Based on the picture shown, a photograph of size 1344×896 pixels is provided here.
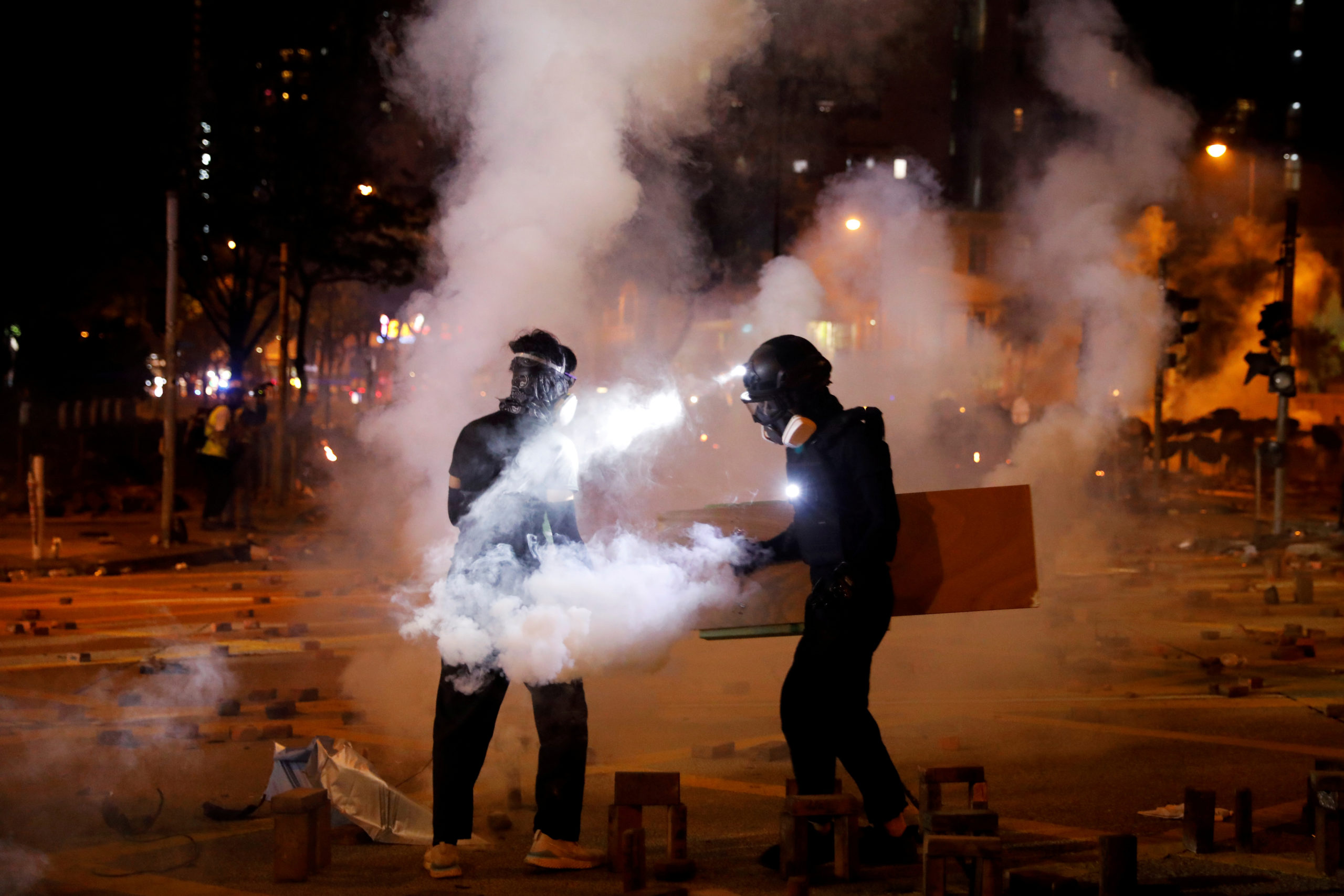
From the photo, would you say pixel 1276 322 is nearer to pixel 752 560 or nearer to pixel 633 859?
pixel 752 560

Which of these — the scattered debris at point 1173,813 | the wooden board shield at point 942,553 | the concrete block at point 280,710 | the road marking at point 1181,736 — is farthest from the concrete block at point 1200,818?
the concrete block at point 280,710

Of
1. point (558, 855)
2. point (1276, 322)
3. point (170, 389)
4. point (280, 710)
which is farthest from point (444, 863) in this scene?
point (1276, 322)

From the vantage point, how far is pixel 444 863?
14.0 ft

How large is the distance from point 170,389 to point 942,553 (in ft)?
40.6

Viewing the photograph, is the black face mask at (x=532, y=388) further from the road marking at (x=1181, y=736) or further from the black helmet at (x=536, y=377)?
the road marking at (x=1181, y=736)

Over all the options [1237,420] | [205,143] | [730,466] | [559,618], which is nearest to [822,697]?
[559,618]

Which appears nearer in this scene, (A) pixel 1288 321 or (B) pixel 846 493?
(B) pixel 846 493

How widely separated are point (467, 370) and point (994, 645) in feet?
14.0

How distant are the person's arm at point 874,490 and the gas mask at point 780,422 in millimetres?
152

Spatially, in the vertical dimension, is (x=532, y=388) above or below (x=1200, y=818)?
above

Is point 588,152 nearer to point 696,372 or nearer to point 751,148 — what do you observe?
point 696,372

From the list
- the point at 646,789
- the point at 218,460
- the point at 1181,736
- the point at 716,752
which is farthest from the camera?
the point at 218,460

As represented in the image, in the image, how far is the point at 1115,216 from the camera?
893 inches

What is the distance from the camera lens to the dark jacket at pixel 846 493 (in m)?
4.31
